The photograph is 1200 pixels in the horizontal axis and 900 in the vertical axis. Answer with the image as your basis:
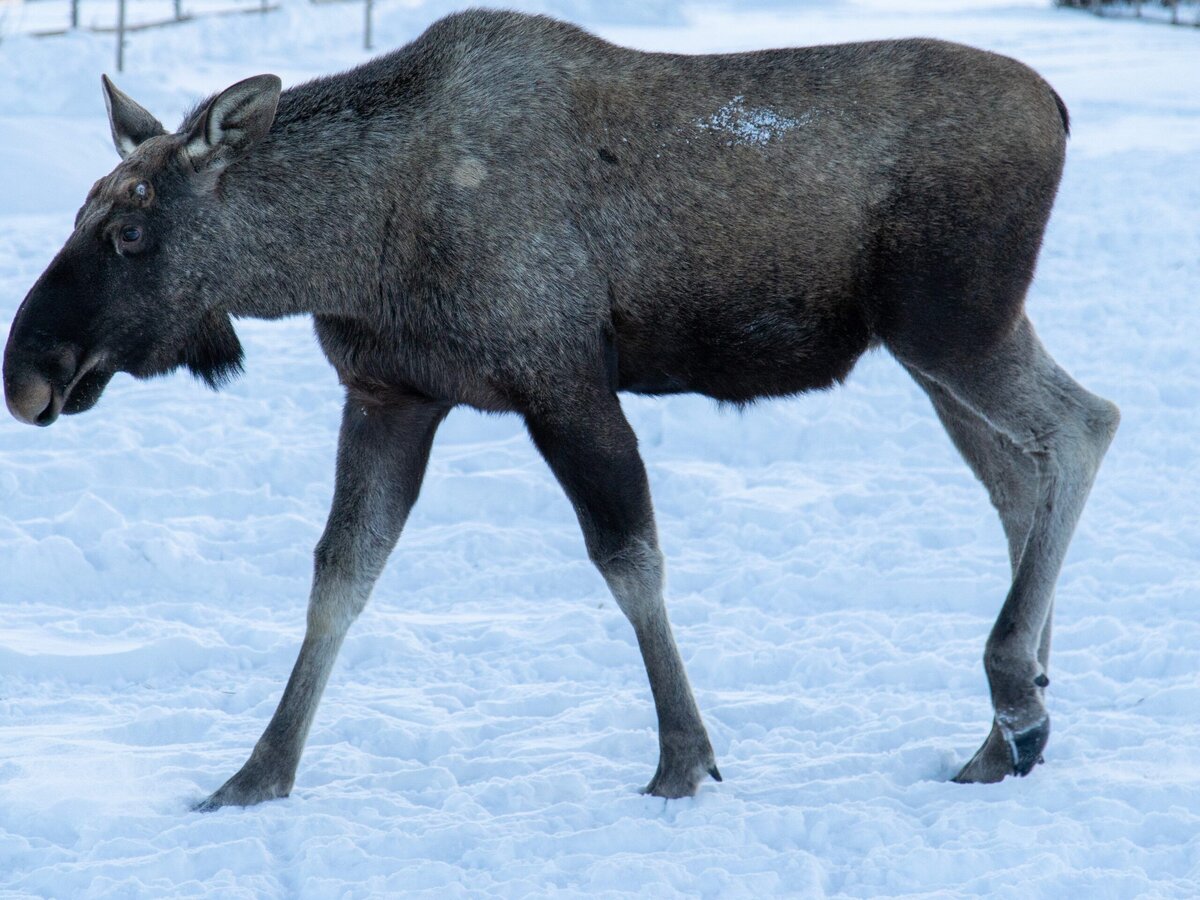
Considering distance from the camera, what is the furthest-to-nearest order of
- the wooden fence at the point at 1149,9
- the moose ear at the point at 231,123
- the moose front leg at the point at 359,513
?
the wooden fence at the point at 1149,9
the moose front leg at the point at 359,513
the moose ear at the point at 231,123

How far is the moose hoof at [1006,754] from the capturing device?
14.4 ft

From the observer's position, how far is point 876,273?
14.5 feet

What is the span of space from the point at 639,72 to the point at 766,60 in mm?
397

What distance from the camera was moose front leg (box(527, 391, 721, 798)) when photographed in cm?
425

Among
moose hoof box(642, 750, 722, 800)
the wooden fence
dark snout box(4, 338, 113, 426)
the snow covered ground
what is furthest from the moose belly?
the wooden fence

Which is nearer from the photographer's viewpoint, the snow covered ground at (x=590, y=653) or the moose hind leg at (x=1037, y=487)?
the snow covered ground at (x=590, y=653)

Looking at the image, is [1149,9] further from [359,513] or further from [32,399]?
[32,399]

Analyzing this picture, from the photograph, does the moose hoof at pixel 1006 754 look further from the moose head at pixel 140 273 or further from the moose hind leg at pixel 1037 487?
the moose head at pixel 140 273

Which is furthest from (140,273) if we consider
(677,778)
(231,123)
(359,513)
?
(677,778)

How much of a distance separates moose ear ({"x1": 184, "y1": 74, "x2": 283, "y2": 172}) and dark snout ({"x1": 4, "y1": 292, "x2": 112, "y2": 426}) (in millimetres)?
615

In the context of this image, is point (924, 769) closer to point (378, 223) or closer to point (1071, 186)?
point (378, 223)

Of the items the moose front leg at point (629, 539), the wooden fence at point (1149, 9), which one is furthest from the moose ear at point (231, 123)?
the wooden fence at point (1149, 9)

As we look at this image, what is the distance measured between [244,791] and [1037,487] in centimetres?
266

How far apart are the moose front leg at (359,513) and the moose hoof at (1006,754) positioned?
1897mm
